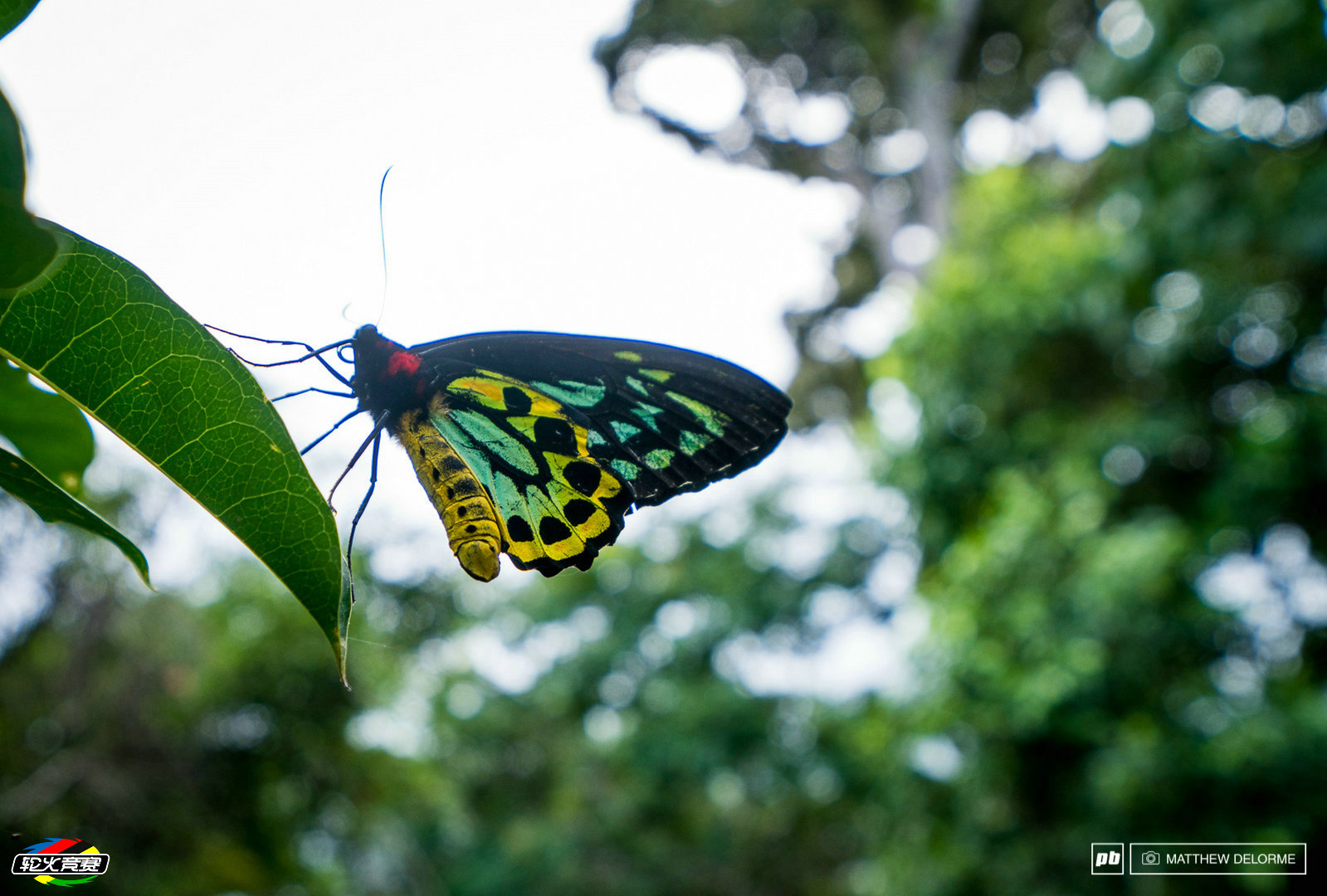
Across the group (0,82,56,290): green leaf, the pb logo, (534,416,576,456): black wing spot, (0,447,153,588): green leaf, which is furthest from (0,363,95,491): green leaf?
the pb logo

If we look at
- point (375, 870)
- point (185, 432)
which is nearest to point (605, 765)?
point (375, 870)

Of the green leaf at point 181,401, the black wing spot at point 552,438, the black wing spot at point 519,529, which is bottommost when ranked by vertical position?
the green leaf at point 181,401

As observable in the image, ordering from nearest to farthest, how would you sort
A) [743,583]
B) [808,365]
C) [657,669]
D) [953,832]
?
[953,832]
[808,365]
[743,583]
[657,669]

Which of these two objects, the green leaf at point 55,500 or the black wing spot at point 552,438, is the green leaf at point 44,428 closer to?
the green leaf at point 55,500

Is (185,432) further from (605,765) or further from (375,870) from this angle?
(605,765)

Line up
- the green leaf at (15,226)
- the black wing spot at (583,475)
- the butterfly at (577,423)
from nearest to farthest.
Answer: the green leaf at (15,226)
the butterfly at (577,423)
the black wing spot at (583,475)

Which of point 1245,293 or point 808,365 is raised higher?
point 808,365

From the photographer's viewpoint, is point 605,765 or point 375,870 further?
point 605,765

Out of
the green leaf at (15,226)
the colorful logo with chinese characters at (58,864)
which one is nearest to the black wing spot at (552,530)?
the colorful logo with chinese characters at (58,864)
